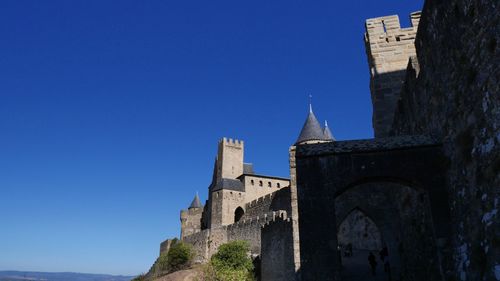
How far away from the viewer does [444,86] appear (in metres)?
A: 6.77

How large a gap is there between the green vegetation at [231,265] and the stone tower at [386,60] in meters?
13.7

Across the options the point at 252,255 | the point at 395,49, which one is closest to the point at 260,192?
the point at 252,255

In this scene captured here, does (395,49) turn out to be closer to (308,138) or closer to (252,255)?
(252,255)

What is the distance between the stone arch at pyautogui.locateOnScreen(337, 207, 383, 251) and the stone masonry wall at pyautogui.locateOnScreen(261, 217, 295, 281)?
4.11 m

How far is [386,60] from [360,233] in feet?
44.0

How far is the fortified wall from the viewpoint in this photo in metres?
5.07

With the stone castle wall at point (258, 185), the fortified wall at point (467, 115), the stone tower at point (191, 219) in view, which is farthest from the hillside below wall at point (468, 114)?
the stone tower at point (191, 219)

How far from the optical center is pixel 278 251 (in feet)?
68.4

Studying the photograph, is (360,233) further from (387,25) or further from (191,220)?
(191,220)

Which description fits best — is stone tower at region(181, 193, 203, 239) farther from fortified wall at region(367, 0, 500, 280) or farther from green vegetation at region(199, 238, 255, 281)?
fortified wall at region(367, 0, 500, 280)

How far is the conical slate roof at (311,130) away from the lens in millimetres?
38312

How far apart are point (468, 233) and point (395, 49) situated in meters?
9.76

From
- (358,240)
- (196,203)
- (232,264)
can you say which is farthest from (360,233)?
(196,203)

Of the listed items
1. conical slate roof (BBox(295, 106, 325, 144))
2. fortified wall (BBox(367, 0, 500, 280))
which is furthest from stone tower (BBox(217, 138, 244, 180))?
fortified wall (BBox(367, 0, 500, 280))
